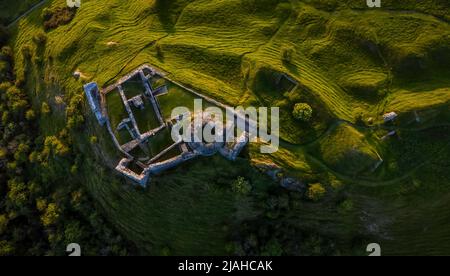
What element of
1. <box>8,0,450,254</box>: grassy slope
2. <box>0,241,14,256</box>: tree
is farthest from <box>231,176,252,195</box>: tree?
<box>0,241,14,256</box>: tree

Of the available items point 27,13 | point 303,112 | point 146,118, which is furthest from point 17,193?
point 303,112

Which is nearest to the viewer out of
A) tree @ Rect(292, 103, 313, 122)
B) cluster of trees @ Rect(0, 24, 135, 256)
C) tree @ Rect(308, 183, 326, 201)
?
tree @ Rect(308, 183, 326, 201)

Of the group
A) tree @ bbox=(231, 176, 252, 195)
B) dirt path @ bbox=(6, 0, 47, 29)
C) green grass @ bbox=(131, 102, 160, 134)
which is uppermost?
dirt path @ bbox=(6, 0, 47, 29)

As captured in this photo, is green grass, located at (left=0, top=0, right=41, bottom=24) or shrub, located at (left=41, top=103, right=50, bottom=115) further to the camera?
green grass, located at (left=0, top=0, right=41, bottom=24)

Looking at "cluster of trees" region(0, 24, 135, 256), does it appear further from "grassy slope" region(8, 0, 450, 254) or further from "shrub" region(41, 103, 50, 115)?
"grassy slope" region(8, 0, 450, 254)

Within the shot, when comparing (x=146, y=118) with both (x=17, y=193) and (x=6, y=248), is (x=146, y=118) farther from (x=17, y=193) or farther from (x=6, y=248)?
(x=6, y=248)

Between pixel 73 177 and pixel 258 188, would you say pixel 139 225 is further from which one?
pixel 258 188

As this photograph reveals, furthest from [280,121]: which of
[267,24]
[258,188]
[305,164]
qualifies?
[267,24]
